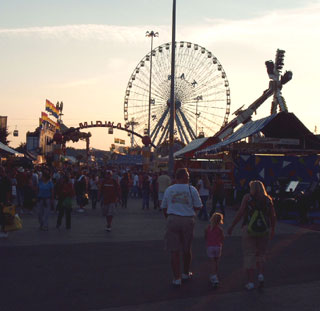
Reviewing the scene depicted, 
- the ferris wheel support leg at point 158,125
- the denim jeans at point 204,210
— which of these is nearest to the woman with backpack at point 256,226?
the denim jeans at point 204,210

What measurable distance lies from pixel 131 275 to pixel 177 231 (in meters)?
1.04

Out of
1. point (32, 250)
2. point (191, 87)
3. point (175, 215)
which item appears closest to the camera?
point (175, 215)

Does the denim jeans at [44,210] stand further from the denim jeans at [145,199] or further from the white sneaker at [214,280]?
the denim jeans at [145,199]

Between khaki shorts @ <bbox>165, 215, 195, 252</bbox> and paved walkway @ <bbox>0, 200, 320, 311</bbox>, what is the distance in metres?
0.54

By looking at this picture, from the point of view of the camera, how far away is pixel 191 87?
2121 inches

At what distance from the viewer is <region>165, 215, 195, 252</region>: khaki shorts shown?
28.1 feet

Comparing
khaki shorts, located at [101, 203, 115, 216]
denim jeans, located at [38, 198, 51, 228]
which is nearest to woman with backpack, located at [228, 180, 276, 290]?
khaki shorts, located at [101, 203, 115, 216]

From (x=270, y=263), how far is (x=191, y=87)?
44.2 meters

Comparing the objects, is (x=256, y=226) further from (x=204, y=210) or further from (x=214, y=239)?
(x=204, y=210)

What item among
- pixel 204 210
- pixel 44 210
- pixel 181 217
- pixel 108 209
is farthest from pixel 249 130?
pixel 181 217

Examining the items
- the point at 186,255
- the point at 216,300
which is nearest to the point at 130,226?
the point at 186,255

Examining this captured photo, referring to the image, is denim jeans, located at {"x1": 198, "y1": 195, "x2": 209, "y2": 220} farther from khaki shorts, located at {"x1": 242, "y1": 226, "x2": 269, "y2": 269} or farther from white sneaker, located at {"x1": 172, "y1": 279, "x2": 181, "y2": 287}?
white sneaker, located at {"x1": 172, "y1": 279, "x2": 181, "y2": 287}

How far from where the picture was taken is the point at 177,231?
8617 millimetres

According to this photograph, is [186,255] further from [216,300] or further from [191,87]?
[191,87]
